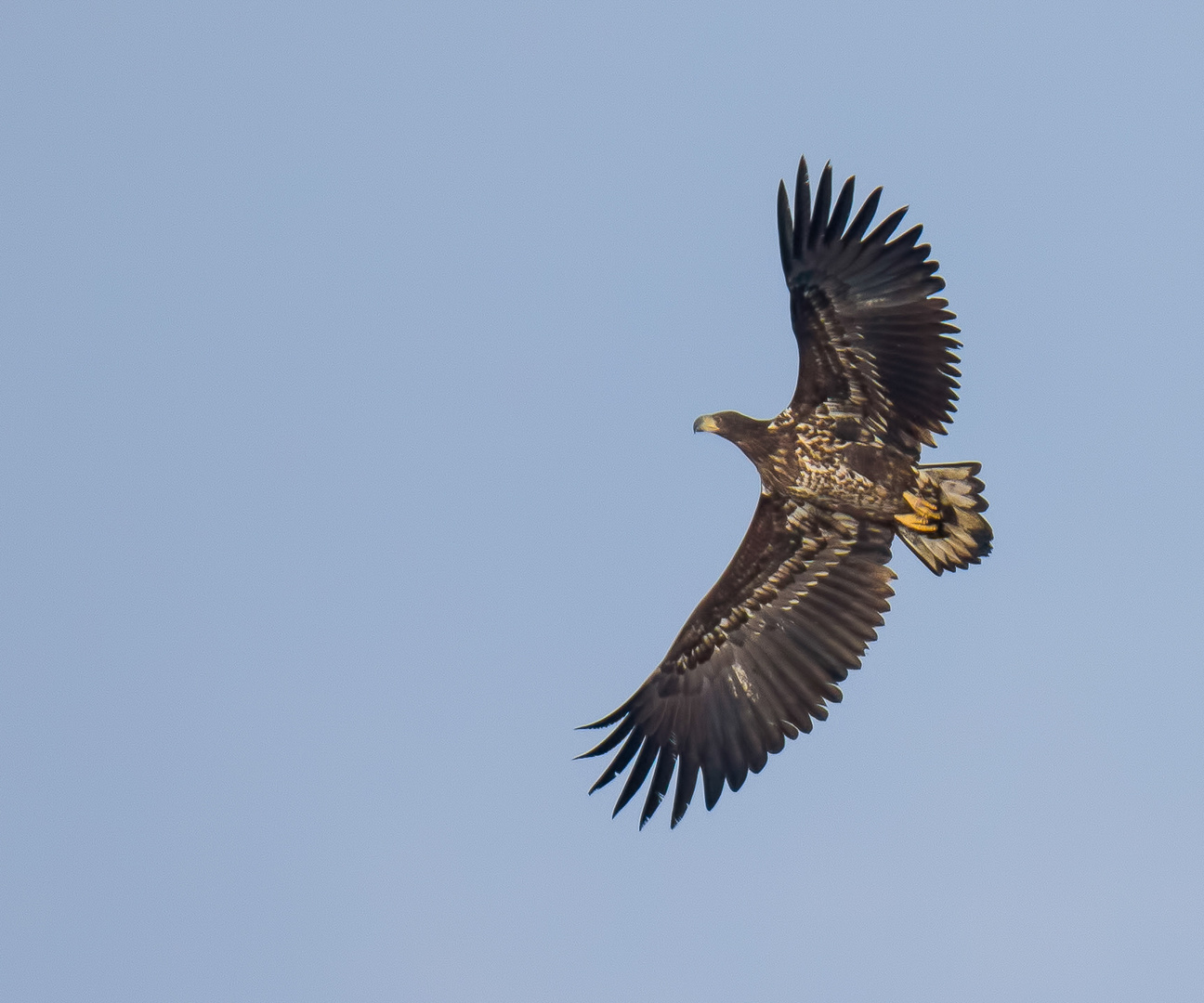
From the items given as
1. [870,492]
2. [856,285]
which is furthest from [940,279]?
[870,492]

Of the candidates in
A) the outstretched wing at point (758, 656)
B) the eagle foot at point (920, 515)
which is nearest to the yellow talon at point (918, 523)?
the eagle foot at point (920, 515)

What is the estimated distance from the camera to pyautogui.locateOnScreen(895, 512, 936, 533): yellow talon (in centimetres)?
1572

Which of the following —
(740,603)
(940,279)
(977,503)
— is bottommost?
(740,603)

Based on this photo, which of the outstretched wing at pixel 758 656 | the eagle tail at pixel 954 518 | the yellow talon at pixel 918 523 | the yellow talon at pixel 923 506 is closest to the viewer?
the eagle tail at pixel 954 518

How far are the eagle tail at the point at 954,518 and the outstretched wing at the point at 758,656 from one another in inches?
24.2

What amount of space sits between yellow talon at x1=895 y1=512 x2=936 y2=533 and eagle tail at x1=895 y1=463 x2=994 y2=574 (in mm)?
12

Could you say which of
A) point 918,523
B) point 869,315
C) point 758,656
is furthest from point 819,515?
point 869,315

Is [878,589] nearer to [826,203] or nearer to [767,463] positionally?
[767,463]

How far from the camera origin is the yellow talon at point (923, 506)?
1562cm

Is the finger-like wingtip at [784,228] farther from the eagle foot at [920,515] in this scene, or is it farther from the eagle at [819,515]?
the eagle foot at [920,515]

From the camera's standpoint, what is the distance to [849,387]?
50.6ft

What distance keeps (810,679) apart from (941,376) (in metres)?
3.23

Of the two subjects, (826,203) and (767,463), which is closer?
(826,203)

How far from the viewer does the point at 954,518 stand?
616 inches
